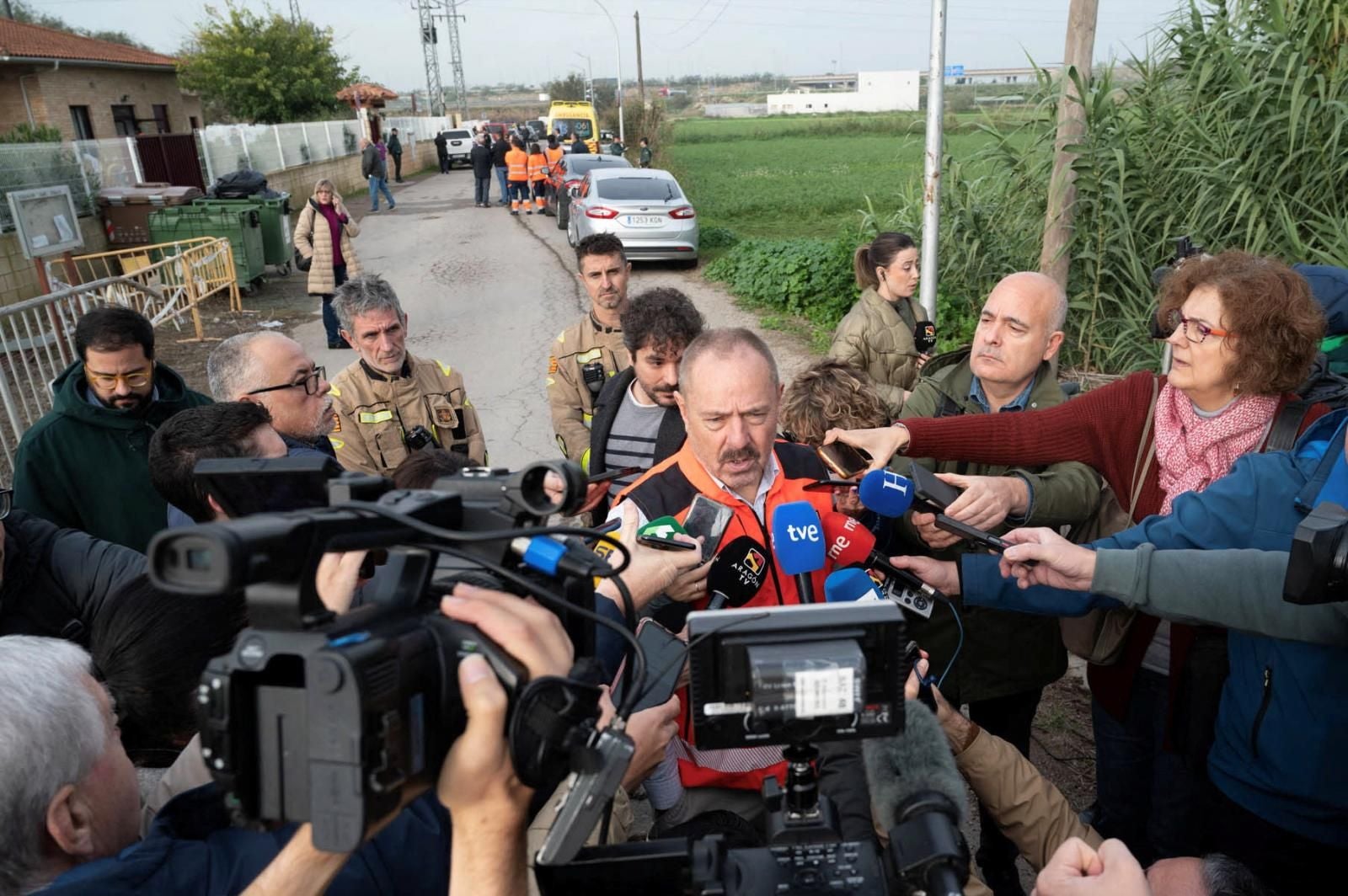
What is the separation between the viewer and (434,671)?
1.13 meters

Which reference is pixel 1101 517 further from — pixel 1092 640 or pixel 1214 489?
pixel 1214 489

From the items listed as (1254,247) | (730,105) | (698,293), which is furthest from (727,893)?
(730,105)

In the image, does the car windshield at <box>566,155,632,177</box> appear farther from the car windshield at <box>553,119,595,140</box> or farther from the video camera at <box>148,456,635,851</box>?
A: the video camera at <box>148,456,635,851</box>

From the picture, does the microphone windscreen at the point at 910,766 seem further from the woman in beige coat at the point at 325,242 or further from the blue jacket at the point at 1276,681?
the woman in beige coat at the point at 325,242

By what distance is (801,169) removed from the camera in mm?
36969

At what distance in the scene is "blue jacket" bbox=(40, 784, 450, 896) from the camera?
1.35 meters

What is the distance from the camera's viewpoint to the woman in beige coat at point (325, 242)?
10555mm

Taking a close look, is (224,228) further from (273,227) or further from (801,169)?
(801,169)

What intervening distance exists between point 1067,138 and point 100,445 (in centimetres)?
664

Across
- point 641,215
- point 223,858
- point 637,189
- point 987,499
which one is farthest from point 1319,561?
point 637,189

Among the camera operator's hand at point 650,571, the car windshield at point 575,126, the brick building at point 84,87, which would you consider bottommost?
the camera operator's hand at point 650,571

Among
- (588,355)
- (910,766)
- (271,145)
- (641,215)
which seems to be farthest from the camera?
(271,145)

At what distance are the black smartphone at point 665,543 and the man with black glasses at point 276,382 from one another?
189 centimetres

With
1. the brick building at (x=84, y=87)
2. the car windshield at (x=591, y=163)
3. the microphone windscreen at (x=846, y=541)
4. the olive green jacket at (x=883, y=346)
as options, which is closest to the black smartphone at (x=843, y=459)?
the microphone windscreen at (x=846, y=541)
